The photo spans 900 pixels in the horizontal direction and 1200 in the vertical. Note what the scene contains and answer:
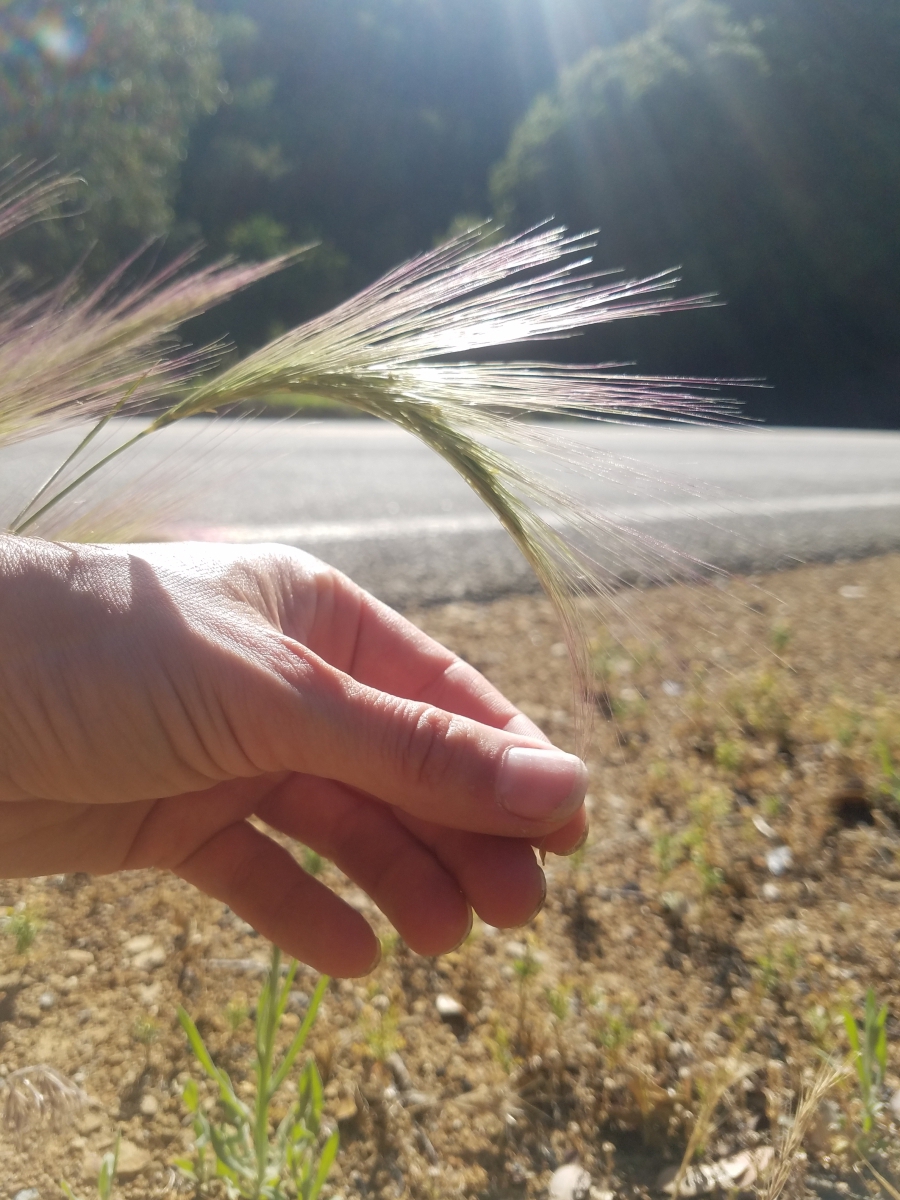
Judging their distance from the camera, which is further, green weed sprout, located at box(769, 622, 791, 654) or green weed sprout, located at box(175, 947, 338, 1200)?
green weed sprout, located at box(769, 622, 791, 654)

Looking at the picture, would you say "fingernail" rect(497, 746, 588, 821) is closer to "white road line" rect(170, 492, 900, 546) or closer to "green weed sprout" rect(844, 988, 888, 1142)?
"green weed sprout" rect(844, 988, 888, 1142)

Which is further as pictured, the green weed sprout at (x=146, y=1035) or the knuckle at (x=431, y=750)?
the green weed sprout at (x=146, y=1035)

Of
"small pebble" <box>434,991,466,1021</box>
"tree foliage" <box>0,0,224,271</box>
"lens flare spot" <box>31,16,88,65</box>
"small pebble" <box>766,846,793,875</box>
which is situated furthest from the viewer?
"lens flare spot" <box>31,16,88,65</box>

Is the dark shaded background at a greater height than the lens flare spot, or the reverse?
the lens flare spot

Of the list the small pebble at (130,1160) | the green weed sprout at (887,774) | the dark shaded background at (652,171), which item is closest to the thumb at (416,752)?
the small pebble at (130,1160)

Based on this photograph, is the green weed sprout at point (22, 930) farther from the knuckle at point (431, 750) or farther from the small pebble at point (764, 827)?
the small pebble at point (764, 827)

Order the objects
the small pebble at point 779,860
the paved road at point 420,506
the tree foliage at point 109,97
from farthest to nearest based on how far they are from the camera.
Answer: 1. the tree foliage at point 109,97
2. the small pebble at point 779,860
3. the paved road at point 420,506

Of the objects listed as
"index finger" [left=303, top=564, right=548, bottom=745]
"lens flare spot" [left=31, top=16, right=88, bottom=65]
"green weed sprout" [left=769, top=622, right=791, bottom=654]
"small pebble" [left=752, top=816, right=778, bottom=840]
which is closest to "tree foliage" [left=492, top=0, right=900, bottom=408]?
"lens flare spot" [left=31, top=16, right=88, bottom=65]

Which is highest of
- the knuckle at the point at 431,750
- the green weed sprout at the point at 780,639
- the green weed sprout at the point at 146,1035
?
the knuckle at the point at 431,750
